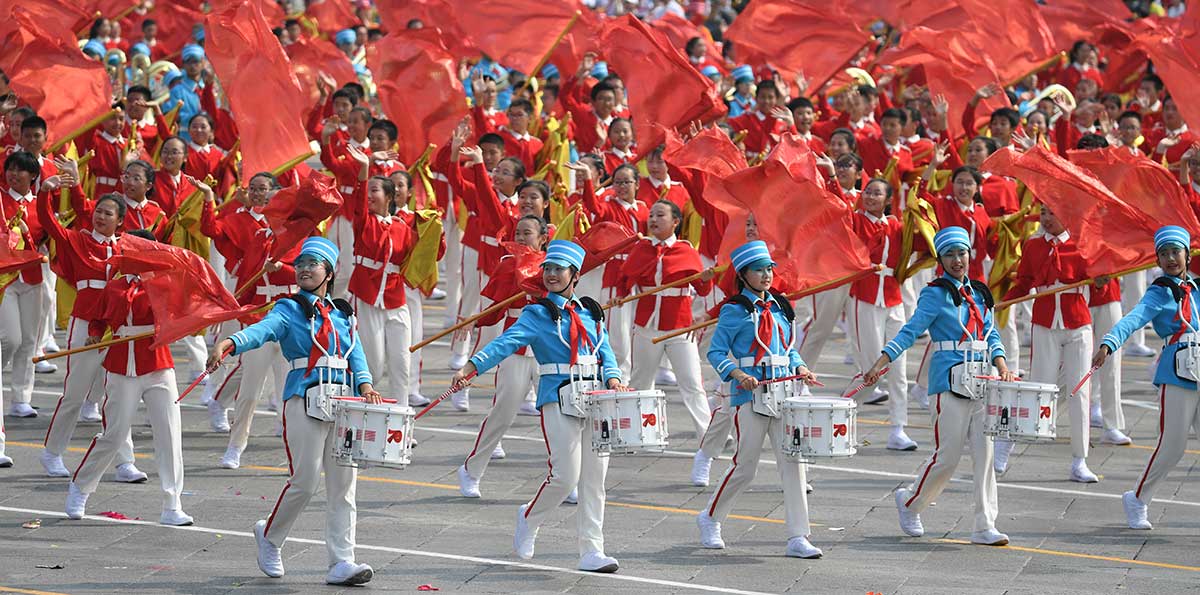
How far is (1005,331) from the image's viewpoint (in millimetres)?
16328

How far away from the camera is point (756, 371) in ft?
37.4

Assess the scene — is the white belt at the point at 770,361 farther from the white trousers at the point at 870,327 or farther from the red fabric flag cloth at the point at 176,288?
the white trousers at the point at 870,327

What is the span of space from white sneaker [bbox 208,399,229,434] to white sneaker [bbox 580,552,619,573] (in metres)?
4.79

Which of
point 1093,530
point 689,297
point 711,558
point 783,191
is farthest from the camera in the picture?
point 689,297

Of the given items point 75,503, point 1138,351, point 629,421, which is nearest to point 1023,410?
point 629,421

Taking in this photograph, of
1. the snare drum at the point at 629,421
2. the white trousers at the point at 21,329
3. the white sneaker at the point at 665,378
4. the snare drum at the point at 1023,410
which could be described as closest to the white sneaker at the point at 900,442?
the white sneaker at the point at 665,378

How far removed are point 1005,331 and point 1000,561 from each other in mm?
5124

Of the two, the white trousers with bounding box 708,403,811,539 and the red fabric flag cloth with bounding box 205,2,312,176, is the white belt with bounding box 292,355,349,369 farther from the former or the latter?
the red fabric flag cloth with bounding box 205,2,312,176

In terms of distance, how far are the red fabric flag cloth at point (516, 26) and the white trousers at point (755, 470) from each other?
9.22m

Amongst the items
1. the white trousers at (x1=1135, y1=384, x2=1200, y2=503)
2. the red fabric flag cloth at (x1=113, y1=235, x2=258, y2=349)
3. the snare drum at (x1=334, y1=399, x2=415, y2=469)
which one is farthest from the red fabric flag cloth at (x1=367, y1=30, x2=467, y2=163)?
the snare drum at (x1=334, y1=399, x2=415, y2=469)

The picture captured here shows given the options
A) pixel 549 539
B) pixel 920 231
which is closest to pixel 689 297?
pixel 920 231

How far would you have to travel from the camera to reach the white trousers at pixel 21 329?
Result: 14719 mm

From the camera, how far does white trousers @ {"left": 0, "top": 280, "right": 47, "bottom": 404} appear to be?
14719 millimetres

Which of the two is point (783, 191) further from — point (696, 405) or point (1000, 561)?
point (1000, 561)
